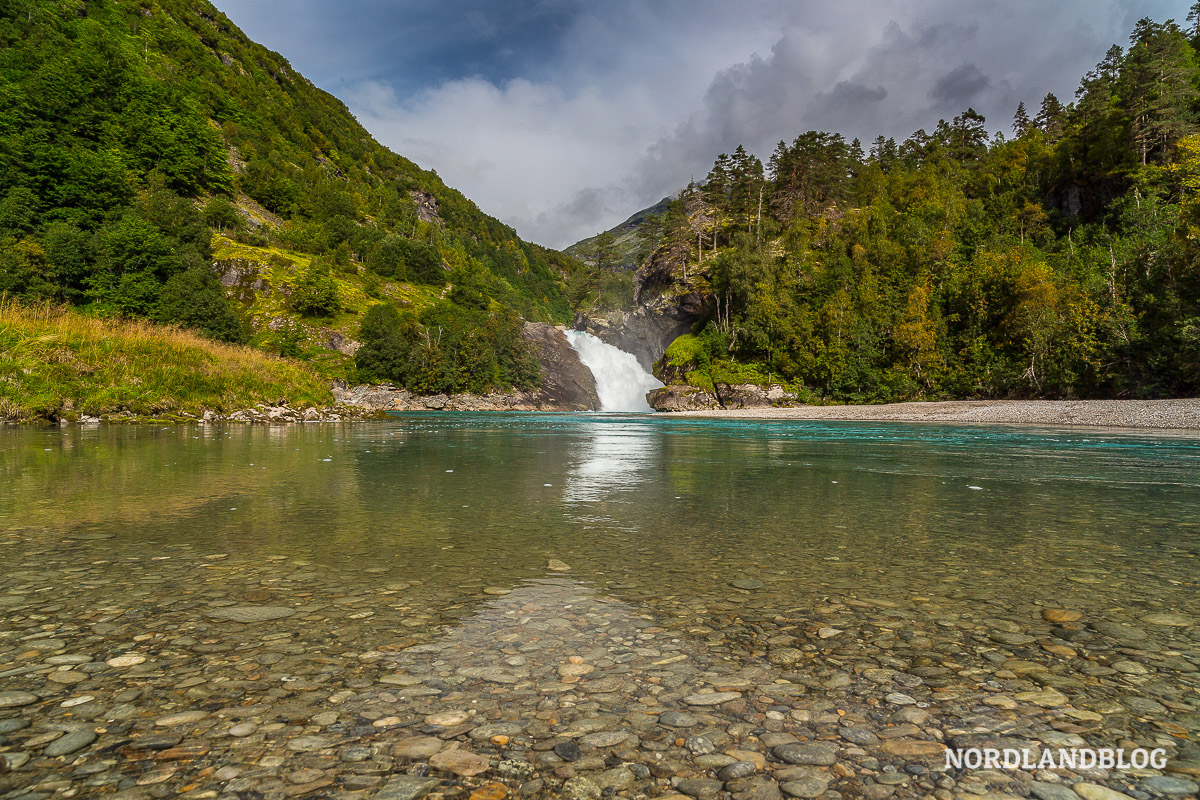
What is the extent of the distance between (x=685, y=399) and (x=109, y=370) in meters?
54.0

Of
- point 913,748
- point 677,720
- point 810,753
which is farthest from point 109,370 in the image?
point 913,748

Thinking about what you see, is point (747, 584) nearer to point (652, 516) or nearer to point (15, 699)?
point (652, 516)

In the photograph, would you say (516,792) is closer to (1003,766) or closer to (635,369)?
(1003,766)

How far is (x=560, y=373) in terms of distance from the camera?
92.2 meters

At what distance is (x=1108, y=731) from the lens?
2.03m

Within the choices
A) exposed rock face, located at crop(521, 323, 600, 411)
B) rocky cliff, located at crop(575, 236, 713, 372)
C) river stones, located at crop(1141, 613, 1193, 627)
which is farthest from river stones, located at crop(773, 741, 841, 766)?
exposed rock face, located at crop(521, 323, 600, 411)

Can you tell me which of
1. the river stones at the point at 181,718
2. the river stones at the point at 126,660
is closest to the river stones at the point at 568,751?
the river stones at the point at 181,718

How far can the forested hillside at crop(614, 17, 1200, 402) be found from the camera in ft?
129

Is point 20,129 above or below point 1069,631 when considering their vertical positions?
above

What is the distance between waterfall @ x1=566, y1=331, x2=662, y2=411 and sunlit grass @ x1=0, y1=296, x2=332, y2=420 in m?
62.2

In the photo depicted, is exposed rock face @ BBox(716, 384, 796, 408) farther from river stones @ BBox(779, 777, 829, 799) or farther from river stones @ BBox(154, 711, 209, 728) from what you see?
river stones @ BBox(154, 711, 209, 728)

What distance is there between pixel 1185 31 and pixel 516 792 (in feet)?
368

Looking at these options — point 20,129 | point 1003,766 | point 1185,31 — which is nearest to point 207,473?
point 1003,766

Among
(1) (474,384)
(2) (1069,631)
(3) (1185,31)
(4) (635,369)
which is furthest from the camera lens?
(4) (635,369)
